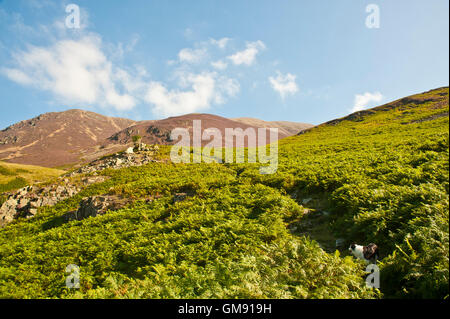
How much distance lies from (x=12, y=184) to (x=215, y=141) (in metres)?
104

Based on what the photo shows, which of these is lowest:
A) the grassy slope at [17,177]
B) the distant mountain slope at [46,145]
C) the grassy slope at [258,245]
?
the grassy slope at [258,245]

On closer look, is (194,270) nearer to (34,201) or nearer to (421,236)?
(421,236)

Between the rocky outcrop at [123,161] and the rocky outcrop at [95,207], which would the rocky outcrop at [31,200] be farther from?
the rocky outcrop at [123,161]

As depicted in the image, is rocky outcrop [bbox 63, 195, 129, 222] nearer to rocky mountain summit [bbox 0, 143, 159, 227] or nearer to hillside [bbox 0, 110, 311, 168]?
rocky mountain summit [bbox 0, 143, 159, 227]

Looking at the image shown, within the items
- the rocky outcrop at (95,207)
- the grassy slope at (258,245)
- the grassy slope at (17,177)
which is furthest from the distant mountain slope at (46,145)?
the grassy slope at (258,245)

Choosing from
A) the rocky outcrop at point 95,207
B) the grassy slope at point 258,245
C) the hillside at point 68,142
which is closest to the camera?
the grassy slope at point 258,245

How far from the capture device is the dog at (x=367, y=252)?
5.41 meters

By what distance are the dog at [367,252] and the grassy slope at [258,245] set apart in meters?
0.34

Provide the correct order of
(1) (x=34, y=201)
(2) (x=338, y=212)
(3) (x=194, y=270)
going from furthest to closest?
(1) (x=34, y=201) < (2) (x=338, y=212) < (3) (x=194, y=270)

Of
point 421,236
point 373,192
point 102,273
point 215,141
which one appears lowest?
point 102,273

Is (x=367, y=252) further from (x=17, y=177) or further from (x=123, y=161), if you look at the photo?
(x=17, y=177)

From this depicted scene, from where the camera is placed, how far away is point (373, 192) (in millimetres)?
7805

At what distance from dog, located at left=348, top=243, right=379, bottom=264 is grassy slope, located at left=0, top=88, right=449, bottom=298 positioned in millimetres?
344
